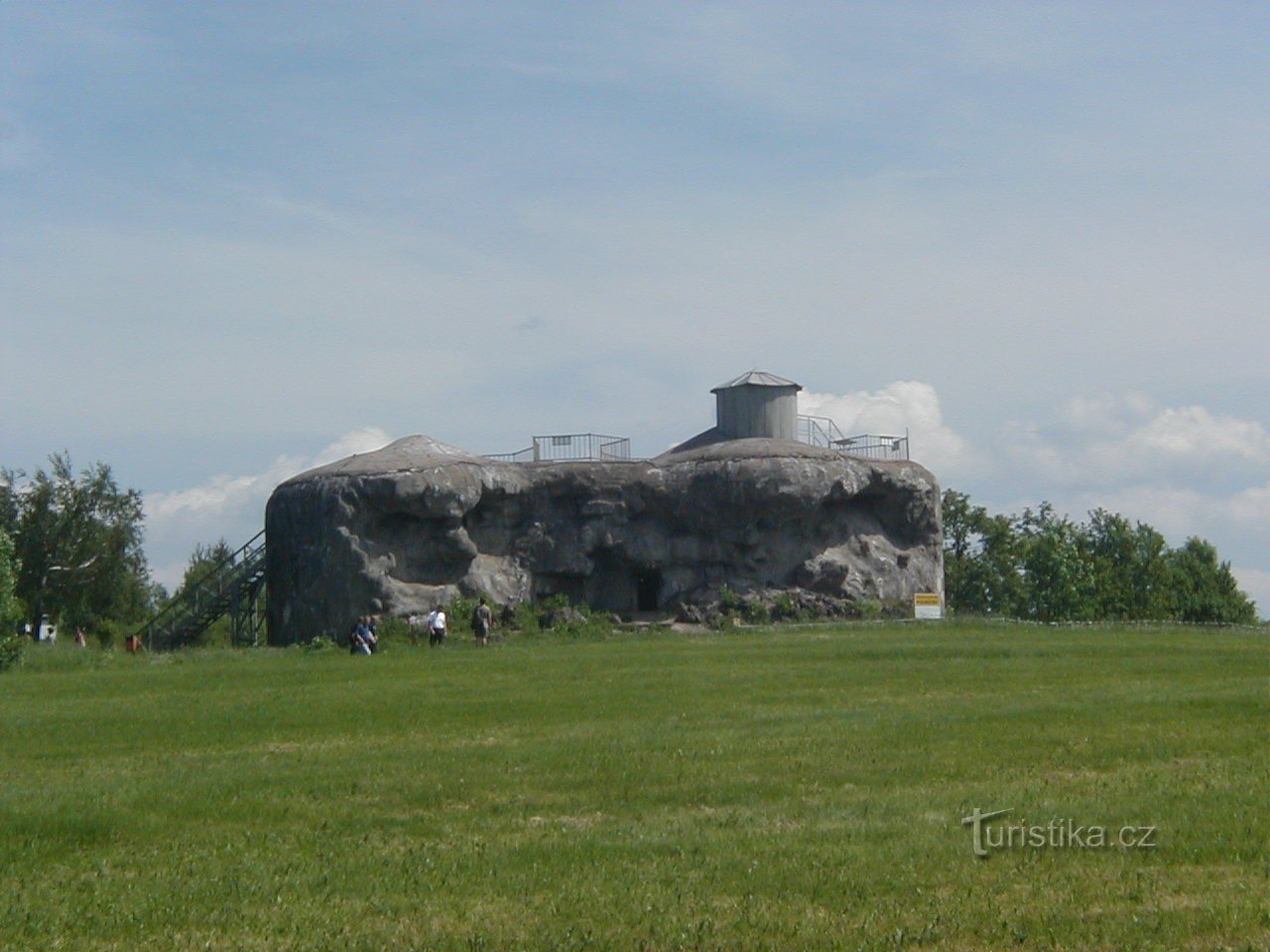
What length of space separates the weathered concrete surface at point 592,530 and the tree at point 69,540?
22292 millimetres

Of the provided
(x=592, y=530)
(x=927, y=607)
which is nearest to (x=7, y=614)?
(x=592, y=530)

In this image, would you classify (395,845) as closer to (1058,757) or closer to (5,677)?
(1058,757)

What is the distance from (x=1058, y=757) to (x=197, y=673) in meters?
24.2

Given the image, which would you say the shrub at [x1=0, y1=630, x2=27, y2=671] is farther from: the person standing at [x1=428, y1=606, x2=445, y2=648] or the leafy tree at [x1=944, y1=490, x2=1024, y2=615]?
the leafy tree at [x1=944, y1=490, x2=1024, y2=615]

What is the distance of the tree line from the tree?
152 ft

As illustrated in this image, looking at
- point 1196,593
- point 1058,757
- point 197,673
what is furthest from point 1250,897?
point 1196,593

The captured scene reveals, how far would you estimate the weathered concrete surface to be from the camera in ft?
191

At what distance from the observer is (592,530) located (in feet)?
203

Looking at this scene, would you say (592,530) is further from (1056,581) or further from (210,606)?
(1056,581)

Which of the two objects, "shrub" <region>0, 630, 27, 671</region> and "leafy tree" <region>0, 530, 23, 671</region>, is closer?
"shrub" <region>0, 630, 27, 671</region>

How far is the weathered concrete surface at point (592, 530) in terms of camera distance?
5834 centimetres

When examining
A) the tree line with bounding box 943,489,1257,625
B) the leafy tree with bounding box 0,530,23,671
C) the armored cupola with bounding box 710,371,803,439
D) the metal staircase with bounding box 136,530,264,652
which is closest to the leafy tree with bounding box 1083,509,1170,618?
the tree line with bounding box 943,489,1257,625

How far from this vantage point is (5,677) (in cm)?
3759

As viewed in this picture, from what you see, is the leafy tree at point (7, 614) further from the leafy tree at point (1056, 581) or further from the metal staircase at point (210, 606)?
the leafy tree at point (1056, 581)
